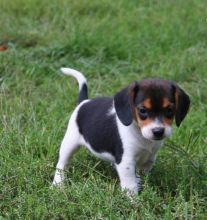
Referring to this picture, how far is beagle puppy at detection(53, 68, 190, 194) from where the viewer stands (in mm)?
4398

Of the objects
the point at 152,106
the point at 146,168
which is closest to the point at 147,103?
the point at 152,106

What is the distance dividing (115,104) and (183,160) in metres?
0.94

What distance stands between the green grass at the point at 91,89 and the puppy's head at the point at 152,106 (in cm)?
40

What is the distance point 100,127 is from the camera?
16.2ft

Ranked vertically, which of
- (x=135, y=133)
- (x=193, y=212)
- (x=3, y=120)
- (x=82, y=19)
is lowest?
Result: (x=82, y=19)

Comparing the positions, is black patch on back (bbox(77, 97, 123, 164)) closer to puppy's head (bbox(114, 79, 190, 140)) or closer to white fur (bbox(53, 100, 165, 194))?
white fur (bbox(53, 100, 165, 194))

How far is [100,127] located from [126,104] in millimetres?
435

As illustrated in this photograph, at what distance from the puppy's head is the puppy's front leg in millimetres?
301

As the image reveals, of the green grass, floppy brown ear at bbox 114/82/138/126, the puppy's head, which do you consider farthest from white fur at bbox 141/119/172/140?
the green grass

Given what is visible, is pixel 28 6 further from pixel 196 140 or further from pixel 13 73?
pixel 196 140

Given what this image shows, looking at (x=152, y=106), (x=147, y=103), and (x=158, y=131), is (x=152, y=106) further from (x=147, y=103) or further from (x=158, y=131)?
(x=158, y=131)

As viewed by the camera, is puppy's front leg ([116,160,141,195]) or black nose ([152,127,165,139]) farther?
puppy's front leg ([116,160,141,195])

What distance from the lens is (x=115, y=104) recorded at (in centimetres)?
464

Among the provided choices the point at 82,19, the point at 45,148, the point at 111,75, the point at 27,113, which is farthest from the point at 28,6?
the point at 45,148
